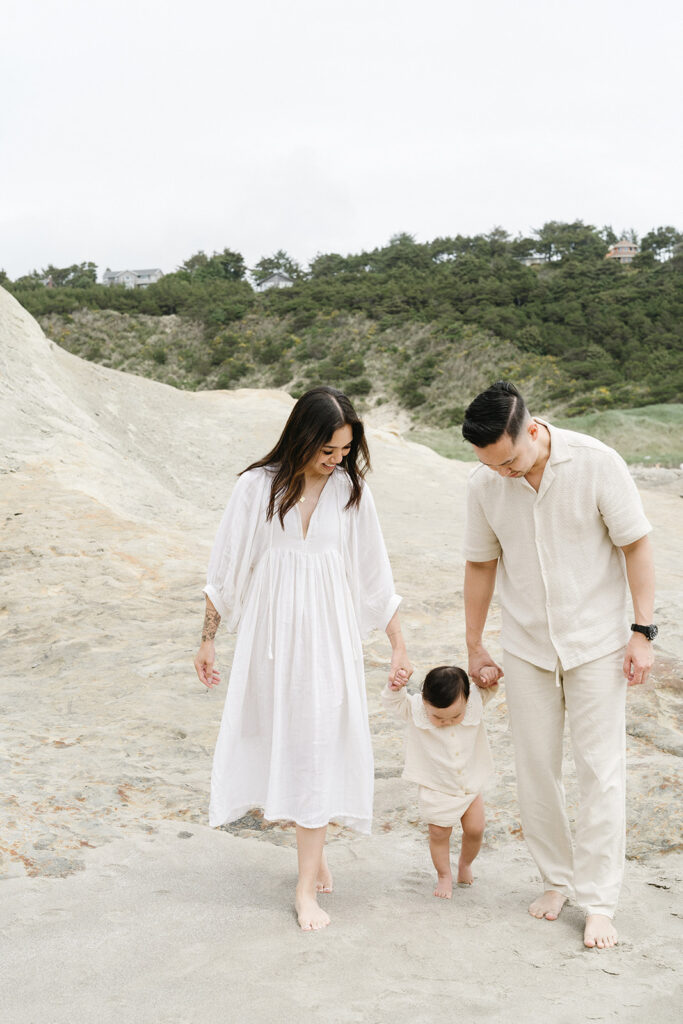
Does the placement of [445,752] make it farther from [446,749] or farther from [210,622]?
[210,622]

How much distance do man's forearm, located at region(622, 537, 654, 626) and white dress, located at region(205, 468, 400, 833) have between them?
0.72 m

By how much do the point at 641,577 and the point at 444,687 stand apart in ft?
1.97

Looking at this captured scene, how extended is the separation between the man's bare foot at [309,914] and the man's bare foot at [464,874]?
18.5 inches

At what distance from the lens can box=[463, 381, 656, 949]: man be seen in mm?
2516

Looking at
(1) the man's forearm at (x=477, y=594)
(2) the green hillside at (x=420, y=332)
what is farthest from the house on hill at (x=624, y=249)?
(1) the man's forearm at (x=477, y=594)

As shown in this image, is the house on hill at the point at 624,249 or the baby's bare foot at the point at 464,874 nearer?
the baby's bare foot at the point at 464,874

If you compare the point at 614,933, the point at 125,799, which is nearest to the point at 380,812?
the point at 125,799

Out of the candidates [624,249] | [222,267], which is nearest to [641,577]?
[222,267]

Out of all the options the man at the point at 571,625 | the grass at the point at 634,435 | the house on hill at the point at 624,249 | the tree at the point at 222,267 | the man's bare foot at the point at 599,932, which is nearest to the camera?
the man's bare foot at the point at 599,932

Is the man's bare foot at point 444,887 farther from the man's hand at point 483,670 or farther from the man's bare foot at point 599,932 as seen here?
the man's hand at point 483,670

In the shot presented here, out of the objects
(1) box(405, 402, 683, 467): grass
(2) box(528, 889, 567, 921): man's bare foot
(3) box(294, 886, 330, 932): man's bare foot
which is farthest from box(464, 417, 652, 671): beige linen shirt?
(1) box(405, 402, 683, 467): grass

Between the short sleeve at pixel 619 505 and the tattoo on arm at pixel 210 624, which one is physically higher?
the short sleeve at pixel 619 505

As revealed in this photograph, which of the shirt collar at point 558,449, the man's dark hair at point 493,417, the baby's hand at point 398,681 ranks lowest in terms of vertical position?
the baby's hand at point 398,681

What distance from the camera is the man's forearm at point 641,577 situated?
2537 millimetres
